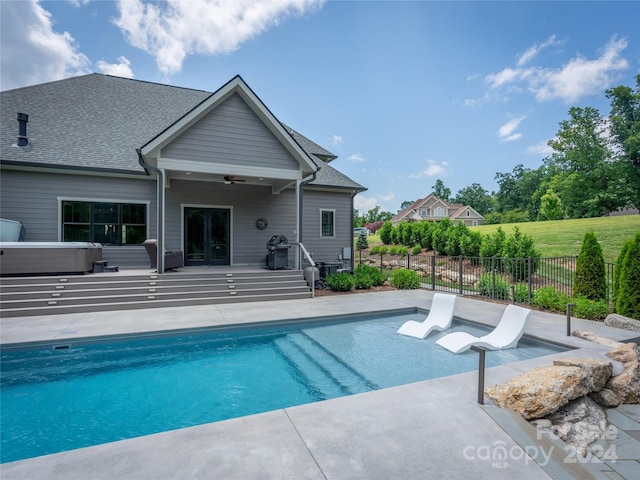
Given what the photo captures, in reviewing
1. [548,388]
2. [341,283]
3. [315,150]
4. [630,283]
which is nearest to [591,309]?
[630,283]

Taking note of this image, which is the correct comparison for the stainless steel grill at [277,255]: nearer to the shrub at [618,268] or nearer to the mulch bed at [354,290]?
the mulch bed at [354,290]

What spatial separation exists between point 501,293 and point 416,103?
1303 cm

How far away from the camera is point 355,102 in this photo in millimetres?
19703

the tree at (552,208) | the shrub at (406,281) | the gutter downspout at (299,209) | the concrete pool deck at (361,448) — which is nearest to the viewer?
the concrete pool deck at (361,448)

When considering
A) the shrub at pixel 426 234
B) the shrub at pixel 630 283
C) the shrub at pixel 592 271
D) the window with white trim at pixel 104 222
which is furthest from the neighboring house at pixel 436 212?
the shrub at pixel 630 283

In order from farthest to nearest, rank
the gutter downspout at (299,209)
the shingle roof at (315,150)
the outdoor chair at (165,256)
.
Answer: the shingle roof at (315,150)
the gutter downspout at (299,209)
the outdoor chair at (165,256)

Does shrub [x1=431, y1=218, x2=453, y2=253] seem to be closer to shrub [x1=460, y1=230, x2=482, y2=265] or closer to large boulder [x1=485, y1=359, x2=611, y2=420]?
shrub [x1=460, y1=230, x2=482, y2=265]

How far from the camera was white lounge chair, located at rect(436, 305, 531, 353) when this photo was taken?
5.63 metres

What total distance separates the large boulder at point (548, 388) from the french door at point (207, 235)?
1082 centimetres

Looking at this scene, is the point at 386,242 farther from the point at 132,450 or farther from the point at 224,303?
the point at 132,450

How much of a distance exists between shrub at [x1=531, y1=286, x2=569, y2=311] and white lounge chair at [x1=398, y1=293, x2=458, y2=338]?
3068 mm

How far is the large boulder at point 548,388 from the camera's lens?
3184 mm

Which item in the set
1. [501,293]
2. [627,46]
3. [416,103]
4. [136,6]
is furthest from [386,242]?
[136,6]

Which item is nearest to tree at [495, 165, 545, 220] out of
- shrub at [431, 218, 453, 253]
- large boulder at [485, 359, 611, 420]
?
shrub at [431, 218, 453, 253]
